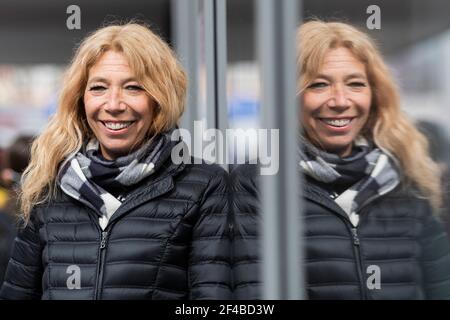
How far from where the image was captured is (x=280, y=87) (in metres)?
2.93

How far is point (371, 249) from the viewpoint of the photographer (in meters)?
3.07

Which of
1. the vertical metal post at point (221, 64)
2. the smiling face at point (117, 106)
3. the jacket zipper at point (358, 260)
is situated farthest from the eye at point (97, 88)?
the jacket zipper at point (358, 260)

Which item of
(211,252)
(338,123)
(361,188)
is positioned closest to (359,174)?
(361,188)

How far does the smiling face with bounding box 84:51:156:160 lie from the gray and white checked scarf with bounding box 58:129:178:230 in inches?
1.4

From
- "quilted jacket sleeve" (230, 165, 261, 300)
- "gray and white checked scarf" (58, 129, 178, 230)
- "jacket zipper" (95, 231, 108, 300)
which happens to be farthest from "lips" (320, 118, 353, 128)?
"jacket zipper" (95, 231, 108, 300)

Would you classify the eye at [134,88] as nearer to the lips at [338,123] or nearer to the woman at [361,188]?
the woman at [361,188]

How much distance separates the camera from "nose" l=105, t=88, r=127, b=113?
10.2 ft

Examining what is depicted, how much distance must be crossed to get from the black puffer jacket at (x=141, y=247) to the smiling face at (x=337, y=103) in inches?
14.6

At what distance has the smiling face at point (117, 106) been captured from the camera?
10.2 feet

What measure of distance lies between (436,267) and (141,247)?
930mm

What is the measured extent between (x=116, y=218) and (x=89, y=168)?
0.61 ft

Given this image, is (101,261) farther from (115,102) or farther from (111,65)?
(111,65)

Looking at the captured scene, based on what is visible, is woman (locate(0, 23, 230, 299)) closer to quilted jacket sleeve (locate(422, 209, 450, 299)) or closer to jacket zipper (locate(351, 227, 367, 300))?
jacket zipper (locate(351, 227, 367, 300))
